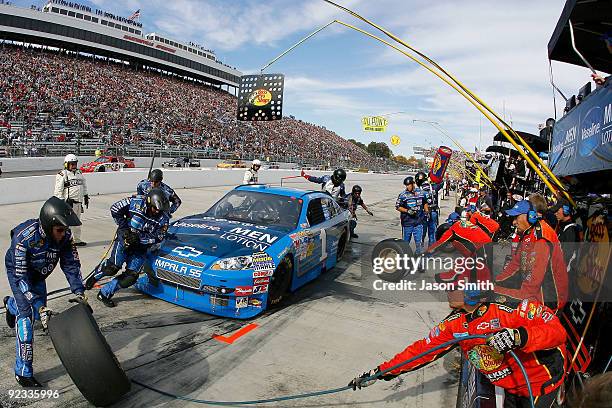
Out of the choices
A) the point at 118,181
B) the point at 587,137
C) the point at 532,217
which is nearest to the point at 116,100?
the point at 118,181

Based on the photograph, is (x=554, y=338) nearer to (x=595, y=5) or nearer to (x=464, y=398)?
(x=464, y=398)

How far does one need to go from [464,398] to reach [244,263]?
258 centimetres

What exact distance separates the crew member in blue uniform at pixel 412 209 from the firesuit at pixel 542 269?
11.8ft

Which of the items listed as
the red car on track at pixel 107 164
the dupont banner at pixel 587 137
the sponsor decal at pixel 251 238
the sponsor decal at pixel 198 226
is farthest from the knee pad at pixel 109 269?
the red car on track at pixel 107 164

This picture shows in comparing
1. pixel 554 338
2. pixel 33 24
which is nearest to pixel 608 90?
pixel 554 338

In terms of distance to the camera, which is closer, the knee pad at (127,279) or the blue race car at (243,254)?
the blue race car at (243,254)

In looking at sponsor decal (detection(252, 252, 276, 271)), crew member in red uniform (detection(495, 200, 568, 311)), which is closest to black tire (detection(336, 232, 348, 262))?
sponsor decal (detection(252, 252, 276, 271))

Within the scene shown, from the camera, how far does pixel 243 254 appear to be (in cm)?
465

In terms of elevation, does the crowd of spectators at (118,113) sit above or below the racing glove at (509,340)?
above

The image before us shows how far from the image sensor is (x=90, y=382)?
9.18 feet

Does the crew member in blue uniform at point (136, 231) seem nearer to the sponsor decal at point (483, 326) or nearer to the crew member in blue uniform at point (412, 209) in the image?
the sponsor decal at point (483, 326)

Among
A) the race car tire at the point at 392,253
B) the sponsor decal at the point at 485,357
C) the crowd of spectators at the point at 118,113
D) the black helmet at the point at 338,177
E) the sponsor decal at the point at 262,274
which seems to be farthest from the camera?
the crowd of spectators at the point at 118,113

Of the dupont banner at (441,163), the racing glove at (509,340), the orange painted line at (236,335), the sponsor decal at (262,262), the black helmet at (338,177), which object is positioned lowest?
the orange painted line at (236,335)

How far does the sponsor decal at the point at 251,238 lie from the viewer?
490 centimetres
